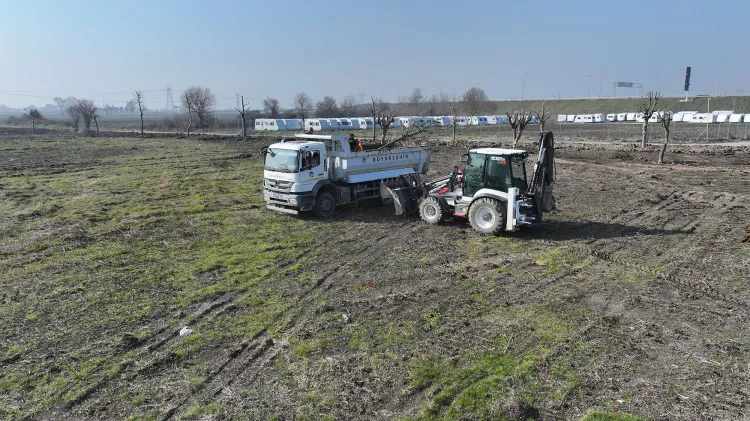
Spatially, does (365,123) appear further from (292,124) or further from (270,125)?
(270,125)

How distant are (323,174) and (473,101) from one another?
88751 millimetres

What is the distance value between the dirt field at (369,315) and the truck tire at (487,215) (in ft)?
1.20

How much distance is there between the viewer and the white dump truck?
15.3 m

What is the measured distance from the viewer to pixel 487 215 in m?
13.6

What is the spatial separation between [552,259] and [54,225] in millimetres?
13441

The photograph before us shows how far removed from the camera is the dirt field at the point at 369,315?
6.24 metres

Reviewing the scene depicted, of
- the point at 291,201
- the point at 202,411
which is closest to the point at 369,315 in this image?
the point at 202,411

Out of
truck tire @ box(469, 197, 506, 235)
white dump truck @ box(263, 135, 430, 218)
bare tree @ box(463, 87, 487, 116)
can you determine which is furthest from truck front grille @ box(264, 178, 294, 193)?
bare tree @ box(463, 87, 487, 116)

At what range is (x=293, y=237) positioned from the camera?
44.9 feet

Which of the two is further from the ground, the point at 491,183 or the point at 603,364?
the point at 491,183

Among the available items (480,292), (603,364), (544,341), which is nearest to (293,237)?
(480,292)

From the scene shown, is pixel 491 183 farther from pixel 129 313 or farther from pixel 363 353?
pixel 129 313

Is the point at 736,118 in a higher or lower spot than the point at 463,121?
lower

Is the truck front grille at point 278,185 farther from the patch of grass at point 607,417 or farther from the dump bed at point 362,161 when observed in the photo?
the patch of grass at point 607,417
